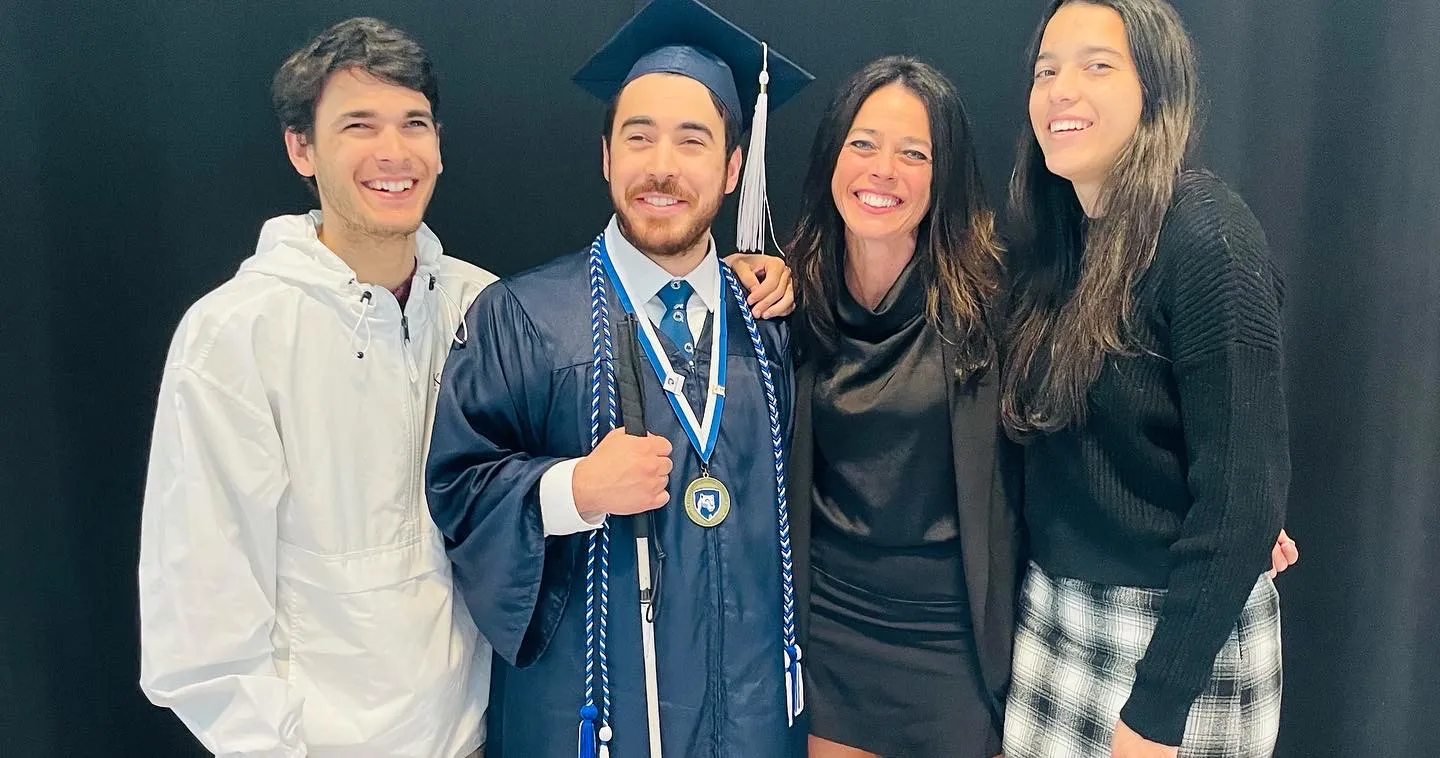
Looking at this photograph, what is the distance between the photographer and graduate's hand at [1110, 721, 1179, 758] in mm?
1454

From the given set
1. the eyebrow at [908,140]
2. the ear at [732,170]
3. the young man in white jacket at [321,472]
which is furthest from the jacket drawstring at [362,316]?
the eyebrow at [908,140]

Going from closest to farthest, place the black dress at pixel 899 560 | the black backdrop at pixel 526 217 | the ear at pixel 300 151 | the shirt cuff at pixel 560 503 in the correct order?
the shirt cuff at pixel 560 503, the ear at pixel 300 151, the black dress at pixel 899 560, the black backdrop at pixel 526 217

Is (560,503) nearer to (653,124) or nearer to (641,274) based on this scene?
(641,274)

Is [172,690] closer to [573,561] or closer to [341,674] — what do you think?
[341,674]

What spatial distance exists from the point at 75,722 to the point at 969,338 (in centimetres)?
214

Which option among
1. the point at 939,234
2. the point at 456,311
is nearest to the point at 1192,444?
the point at 939,234

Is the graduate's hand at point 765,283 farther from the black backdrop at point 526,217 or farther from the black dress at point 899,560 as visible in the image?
the black backdrop at point 526,217

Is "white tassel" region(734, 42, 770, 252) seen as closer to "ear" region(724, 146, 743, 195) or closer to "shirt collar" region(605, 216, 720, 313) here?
"ear" region(724, 146, 743, 195)

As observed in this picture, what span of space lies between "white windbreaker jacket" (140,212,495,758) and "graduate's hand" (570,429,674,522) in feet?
1.15

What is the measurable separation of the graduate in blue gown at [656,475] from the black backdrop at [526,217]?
2.09 feet

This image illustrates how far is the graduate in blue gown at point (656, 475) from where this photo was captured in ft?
5.16

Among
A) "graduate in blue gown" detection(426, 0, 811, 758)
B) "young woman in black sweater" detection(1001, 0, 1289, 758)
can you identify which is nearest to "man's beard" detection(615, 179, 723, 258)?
"graduate in blue gown" detection(426, 0, 811, 758)

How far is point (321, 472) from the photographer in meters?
1.56

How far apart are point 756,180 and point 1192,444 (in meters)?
0.90
